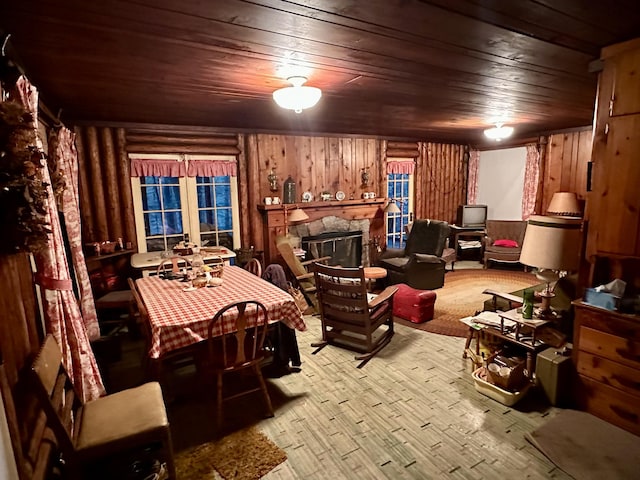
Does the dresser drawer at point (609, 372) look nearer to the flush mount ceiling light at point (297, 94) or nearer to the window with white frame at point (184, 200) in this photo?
the flush mount ceiling light at point (297, 94)

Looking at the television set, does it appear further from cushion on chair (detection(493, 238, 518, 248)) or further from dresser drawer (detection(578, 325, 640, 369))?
dresser drawer (detection(578, 325, 640, 369))

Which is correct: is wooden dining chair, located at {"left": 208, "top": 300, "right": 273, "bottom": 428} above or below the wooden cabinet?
below

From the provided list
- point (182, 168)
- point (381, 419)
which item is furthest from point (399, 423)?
point (182, 168)

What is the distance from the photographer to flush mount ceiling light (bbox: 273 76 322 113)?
265cm

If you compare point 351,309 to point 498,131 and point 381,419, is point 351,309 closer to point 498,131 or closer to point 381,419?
point 381,419

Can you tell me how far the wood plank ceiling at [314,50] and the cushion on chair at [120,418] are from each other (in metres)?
1.94

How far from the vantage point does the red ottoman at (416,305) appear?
14.0ft

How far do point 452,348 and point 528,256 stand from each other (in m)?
1.41

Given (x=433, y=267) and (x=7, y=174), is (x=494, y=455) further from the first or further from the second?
(x=433, y=267)

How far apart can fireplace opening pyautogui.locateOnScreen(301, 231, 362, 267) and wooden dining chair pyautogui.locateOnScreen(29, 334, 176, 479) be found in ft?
12.4

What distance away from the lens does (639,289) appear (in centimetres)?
240

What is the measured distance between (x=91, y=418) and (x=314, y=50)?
2.36 metres

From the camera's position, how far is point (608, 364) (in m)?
2.35

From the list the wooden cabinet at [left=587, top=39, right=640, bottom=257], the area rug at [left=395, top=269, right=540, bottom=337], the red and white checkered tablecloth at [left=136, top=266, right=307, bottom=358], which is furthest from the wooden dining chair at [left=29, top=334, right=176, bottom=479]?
the area rug at [left=395, top=269, right=540, bottom=337]
